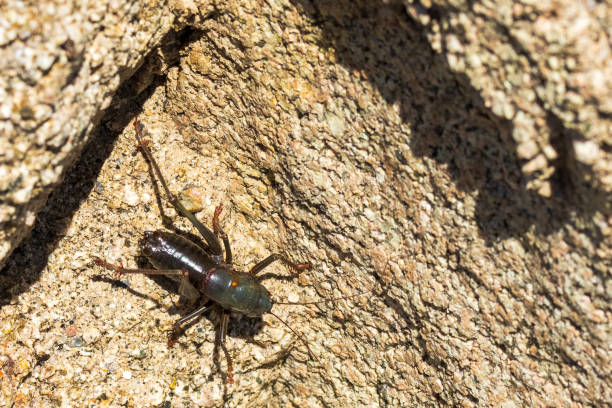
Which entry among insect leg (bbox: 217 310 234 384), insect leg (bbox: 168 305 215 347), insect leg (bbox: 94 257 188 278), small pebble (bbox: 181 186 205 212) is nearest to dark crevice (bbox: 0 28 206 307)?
insect leg (bbox: 94 257 188 278)

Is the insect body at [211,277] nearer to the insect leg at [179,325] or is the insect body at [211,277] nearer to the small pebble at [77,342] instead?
the insect leg at [179,325]

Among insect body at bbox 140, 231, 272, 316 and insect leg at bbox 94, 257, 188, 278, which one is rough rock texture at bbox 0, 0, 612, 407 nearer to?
insect leg at bbox 94, 257, 188, 278

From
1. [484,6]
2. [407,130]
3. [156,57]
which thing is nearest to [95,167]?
[156,57]

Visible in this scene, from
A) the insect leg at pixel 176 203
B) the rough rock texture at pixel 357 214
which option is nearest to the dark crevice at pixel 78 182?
the rough rock texture at pixel 357 214

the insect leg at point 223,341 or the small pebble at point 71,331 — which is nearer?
the small pebble at point 71,331

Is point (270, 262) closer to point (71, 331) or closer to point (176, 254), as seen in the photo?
point (176, 254)

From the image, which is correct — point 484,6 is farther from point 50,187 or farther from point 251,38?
point 50,187

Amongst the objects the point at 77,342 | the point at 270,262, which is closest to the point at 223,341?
the point at 270,262
